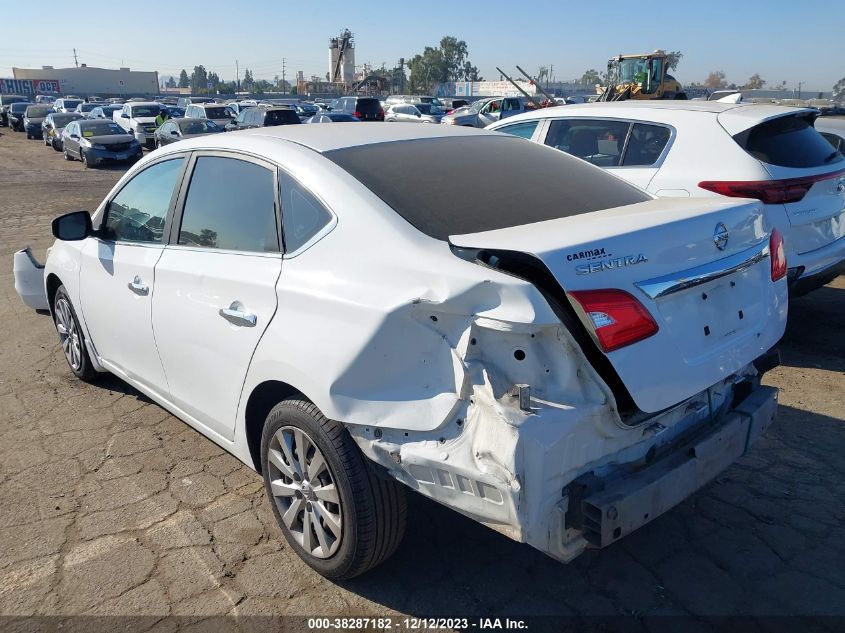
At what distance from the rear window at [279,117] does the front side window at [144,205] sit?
1877 centimetres

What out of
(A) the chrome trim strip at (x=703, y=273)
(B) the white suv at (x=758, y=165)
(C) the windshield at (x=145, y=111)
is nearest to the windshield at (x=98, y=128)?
(C) the windshield at (x=145, y=111)

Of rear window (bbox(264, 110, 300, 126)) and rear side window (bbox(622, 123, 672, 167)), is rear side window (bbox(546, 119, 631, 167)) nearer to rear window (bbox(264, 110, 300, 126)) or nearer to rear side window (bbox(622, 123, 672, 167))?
rear side window (bbox(622, 123, 672, 167))

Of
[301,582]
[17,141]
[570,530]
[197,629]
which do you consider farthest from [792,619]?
[17,141]

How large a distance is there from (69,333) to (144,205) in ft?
5.11

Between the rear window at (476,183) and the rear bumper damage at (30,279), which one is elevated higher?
the rear window at (476,183)

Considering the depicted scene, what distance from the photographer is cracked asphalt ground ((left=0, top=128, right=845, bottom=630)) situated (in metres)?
2.77

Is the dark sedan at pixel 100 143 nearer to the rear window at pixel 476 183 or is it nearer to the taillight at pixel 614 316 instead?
the rear window at pixel 476 183

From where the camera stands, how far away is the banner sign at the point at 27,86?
92000 mm

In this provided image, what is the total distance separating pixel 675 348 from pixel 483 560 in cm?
129

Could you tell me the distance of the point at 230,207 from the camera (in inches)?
128

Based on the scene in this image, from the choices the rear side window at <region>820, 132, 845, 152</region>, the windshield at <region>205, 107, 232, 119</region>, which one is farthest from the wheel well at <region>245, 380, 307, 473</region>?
the windshield at <region>205, 107, 232, 119</region>

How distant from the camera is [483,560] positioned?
302 centimetres

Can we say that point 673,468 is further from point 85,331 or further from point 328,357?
point 85,331

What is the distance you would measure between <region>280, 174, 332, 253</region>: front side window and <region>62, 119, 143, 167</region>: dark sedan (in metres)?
21.3
